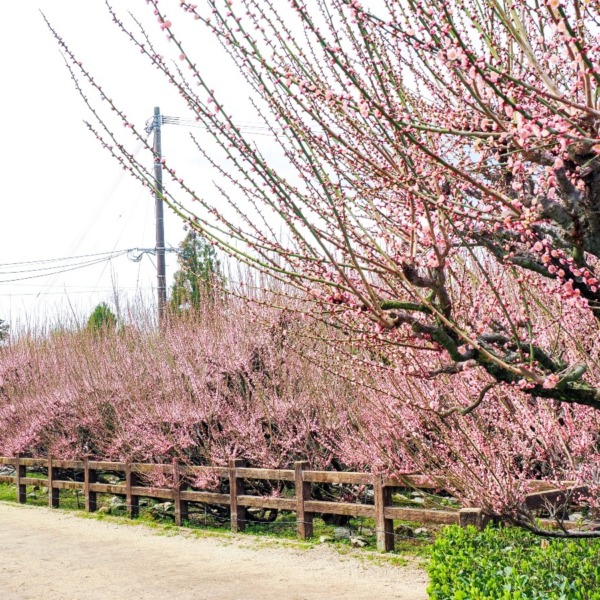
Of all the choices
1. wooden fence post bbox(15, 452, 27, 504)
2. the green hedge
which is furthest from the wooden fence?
the green hedge

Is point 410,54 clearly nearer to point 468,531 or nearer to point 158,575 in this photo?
point 468,531

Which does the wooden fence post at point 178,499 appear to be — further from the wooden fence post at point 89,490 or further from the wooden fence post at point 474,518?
the wooden fence post at point 474,518

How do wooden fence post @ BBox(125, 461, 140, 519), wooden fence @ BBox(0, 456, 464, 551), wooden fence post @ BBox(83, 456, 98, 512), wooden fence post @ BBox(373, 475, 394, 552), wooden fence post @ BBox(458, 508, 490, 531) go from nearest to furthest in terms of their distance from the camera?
wooden fence post @ BBox(458, 508, 490, 531) → wooden fence @ BBox(0, 456, 464, 551) → wooden fence post @ BBox(373, 475, 394, 552) → wooden fence post @ BBox(125, 461, 140, 519) → wooden fence post @ BBox(83, 456, 98, 512)

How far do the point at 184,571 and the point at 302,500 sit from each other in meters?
2.06

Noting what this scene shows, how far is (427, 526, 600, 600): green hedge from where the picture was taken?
4.56 m

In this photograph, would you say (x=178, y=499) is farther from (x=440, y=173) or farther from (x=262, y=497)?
(x=440, y=173)

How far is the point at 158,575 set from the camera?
9.05 metres

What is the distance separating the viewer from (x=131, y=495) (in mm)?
13891

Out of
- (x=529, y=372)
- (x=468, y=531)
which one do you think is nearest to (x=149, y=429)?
(x=468, y=531)

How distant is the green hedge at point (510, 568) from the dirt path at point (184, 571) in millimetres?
1858

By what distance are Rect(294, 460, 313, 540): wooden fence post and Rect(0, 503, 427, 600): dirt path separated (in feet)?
1.27

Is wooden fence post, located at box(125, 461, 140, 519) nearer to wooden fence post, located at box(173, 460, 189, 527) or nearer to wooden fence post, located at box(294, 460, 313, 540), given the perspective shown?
wooden fence post, located at box(173, 460, 189, 527)

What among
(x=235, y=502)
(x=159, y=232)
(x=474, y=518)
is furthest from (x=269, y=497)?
(x=159, y=232)

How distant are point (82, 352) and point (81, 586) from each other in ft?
36.6
